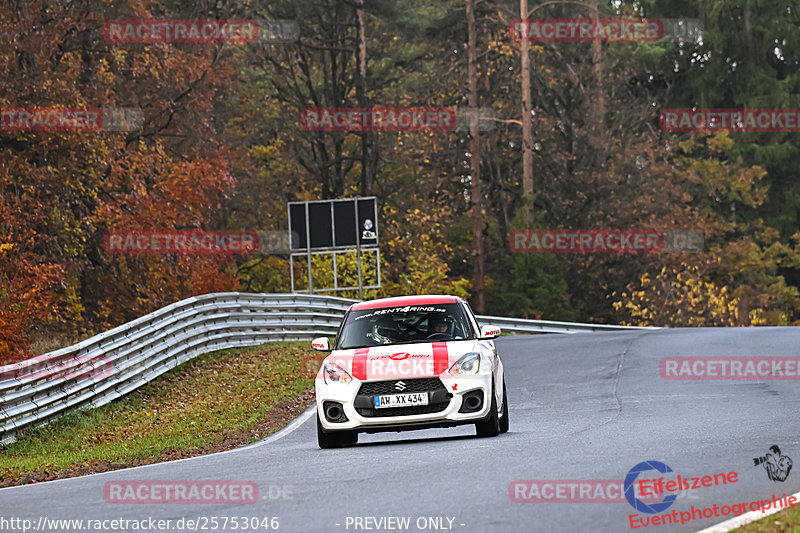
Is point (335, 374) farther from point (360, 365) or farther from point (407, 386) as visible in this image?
point (407, 386)

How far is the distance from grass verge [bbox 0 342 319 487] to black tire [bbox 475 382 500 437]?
394 cm

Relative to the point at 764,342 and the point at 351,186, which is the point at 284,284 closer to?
the point at 351,186

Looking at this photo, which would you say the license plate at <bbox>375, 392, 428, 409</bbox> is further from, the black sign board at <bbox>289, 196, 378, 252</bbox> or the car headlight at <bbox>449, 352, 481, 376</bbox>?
the black sign board at <bbox>289, 196, 378, 252</bbox>

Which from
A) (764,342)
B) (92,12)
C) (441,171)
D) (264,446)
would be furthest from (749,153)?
(264,446)

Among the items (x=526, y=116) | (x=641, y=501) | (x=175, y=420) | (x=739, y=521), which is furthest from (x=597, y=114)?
(x=739, y=521)

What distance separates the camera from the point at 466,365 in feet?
45.6

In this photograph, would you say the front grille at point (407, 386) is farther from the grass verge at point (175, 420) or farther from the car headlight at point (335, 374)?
the grass verge at point (175, 420)

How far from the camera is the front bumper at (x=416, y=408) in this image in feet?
44.9

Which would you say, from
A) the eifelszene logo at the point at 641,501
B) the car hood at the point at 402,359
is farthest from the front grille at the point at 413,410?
the eifelszene logo at the point at 641,501

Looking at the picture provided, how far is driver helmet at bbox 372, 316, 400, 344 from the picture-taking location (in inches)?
580

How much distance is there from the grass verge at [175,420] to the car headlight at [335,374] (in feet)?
9.39

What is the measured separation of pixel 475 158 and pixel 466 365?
4331 centimetres

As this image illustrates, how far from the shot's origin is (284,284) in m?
57.6

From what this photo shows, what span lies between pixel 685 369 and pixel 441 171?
37349mm
